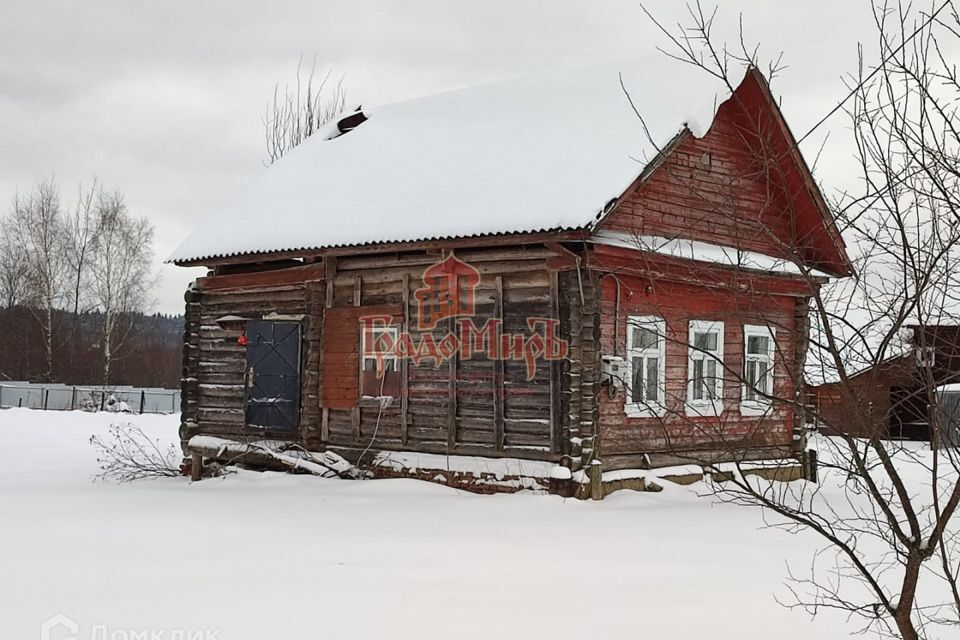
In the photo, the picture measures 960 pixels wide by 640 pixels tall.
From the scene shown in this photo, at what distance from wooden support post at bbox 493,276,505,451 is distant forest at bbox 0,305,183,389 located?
30668mm

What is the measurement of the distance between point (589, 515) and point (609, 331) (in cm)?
244

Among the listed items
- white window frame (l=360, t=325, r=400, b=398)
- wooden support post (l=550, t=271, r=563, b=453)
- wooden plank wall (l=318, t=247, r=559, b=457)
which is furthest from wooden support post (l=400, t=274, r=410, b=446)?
wooden support post (l=550, t=271, r=563, b=453)

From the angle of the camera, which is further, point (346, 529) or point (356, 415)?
point (356, 415)

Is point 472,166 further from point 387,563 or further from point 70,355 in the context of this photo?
point 70,355

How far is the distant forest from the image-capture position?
44031 mm

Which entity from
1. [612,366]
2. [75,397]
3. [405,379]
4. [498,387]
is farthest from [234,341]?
[75,397]

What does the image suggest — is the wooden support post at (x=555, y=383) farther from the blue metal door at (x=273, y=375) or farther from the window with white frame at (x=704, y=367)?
the blue metal door at (x=273, y=375)

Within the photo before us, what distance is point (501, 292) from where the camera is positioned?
11875 mm

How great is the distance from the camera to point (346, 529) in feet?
31.1

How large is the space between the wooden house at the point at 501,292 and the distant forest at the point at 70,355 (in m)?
27.2

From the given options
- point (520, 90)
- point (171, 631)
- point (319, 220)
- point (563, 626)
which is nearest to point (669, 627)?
point (563, 626)

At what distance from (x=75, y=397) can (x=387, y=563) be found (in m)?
29.3

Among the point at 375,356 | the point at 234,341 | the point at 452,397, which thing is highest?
the point at 234,341

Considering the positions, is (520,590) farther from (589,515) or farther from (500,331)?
(500,331)
